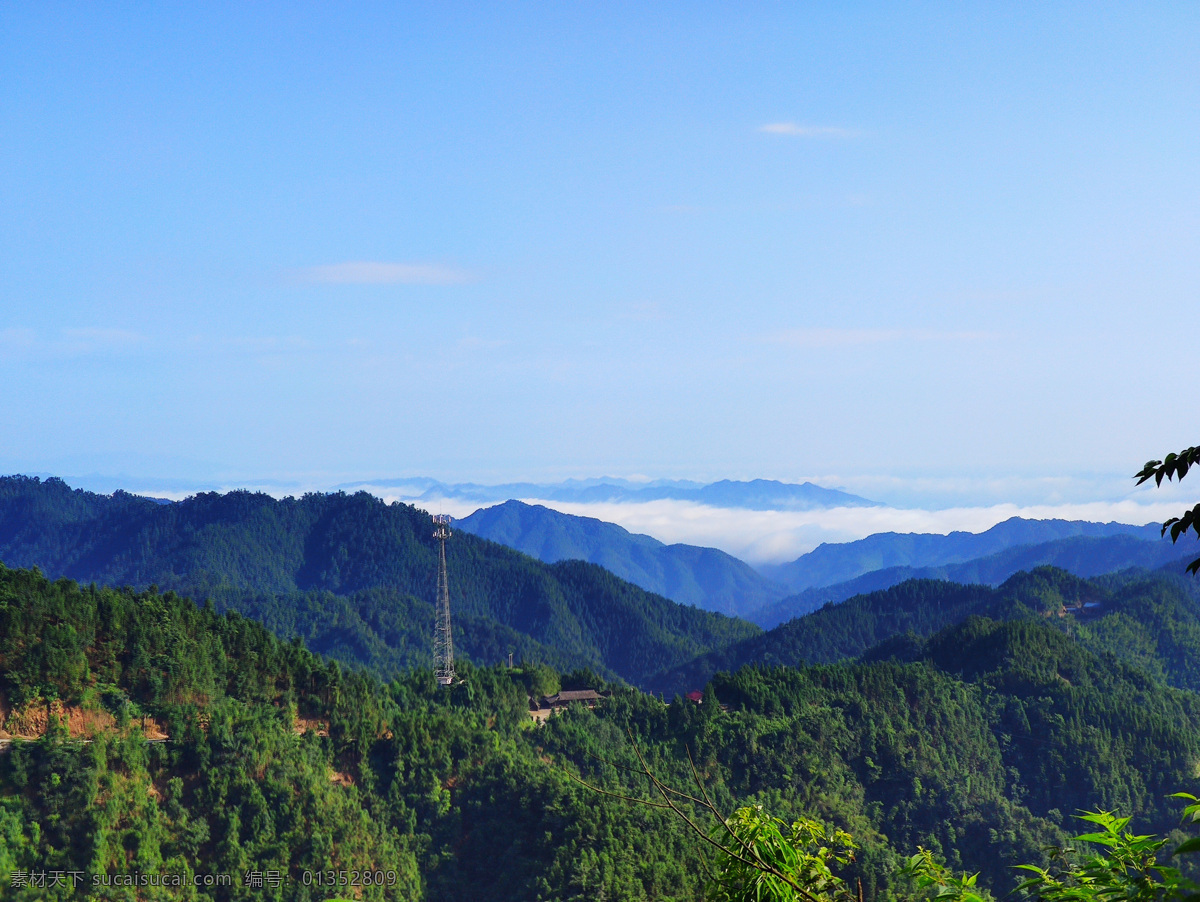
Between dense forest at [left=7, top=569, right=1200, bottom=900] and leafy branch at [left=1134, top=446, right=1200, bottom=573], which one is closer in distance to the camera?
leafy branch at [left=1134, top=446, right=1200, bottom=573]

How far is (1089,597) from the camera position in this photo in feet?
637

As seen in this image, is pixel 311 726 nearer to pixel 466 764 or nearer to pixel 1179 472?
pixel 466 764

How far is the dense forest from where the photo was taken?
56.6 meters

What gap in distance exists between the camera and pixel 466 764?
76438mm

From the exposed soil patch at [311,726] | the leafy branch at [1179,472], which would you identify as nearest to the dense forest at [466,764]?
the exposed soil patch at [311,726]

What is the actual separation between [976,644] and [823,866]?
132 m

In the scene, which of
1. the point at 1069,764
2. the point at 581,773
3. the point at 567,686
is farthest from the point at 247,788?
the point at 1069,764

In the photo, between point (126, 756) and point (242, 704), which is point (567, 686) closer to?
point (242, 704)

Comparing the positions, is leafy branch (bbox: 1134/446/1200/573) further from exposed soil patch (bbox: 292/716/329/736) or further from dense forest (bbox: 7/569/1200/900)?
exposed soil patch (bbox: 292/716/329/736)

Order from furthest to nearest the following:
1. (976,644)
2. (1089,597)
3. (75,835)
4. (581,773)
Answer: (1089,597) → (976,644) → (581,773) → (75,835)

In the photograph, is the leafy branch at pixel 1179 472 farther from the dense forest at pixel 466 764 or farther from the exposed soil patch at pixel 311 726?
the exposed soil patch at pixel 311 726

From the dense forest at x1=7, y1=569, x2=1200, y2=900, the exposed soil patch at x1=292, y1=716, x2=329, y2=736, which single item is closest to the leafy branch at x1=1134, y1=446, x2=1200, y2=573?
the dense forest at x1=7, y1=569, x2=1200, y2=900

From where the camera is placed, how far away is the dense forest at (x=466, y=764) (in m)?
56.6

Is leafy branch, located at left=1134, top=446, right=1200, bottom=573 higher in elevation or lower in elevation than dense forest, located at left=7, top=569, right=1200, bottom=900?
higher
